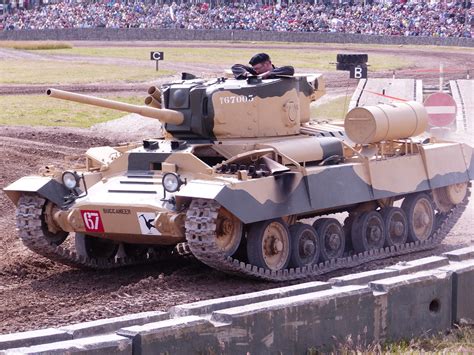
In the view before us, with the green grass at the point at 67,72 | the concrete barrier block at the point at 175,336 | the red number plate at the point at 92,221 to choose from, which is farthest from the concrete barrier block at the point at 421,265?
the green grass at the point at 67,72

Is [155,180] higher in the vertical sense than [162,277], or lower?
higher

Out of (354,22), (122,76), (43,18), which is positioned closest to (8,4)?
(43,18)

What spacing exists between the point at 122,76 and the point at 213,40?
1086 inches

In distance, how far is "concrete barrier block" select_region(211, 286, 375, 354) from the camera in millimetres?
9039

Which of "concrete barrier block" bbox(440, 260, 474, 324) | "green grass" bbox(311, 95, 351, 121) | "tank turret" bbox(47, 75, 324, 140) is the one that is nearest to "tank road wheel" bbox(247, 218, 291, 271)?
"tank turret" bbox(47, 75, 324, 140)

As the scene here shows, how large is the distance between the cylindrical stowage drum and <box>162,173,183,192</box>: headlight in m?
3.52

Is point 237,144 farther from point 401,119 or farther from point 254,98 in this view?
point 401,119

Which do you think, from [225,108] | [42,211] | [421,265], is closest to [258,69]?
[225,108]

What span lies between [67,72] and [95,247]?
2954cm

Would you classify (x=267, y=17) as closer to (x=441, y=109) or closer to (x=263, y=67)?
(x=441, y=109)

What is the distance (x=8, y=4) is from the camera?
77.8 m

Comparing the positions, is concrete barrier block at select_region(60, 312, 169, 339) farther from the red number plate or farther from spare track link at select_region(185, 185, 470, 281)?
the red number plate

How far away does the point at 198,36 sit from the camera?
71.5 metres

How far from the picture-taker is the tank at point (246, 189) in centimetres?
1444
